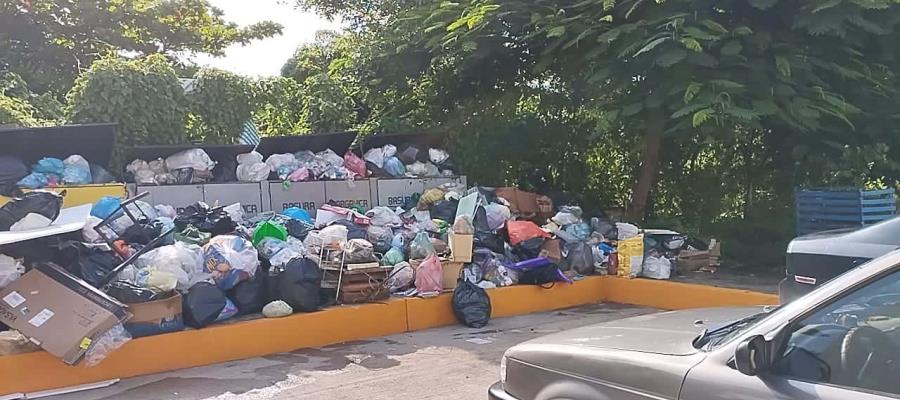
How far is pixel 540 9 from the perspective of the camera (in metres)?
10.6

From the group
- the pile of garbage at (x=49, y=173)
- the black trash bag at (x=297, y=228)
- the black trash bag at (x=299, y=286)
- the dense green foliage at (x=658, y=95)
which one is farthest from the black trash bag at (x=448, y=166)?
the black trash bag at (x=299, y=286)

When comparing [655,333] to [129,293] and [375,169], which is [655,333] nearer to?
[129,293]

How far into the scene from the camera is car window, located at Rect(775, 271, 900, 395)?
2.39 m

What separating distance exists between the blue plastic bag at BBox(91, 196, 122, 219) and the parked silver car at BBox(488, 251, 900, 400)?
6179mm

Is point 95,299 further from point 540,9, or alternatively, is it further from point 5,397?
point 540,9

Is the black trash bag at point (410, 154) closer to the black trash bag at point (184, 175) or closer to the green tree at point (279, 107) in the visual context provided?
the green tree at point (279, 107)

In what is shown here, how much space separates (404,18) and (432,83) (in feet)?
4.07

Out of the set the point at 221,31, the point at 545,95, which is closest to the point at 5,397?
the point at 545,95

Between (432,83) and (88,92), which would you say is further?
(432,83)

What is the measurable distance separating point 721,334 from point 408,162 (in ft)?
30.9

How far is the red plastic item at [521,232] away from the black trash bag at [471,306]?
154 cm

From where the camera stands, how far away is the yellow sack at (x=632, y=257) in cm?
933

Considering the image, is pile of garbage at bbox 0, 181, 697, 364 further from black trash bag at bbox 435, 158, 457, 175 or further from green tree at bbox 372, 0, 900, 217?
green tree at bbox 372, 0, 900, 217

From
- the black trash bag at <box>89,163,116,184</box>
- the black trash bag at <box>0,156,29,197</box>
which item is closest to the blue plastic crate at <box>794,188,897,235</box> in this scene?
the black trash bag at <box>89,163,116,184</box>
